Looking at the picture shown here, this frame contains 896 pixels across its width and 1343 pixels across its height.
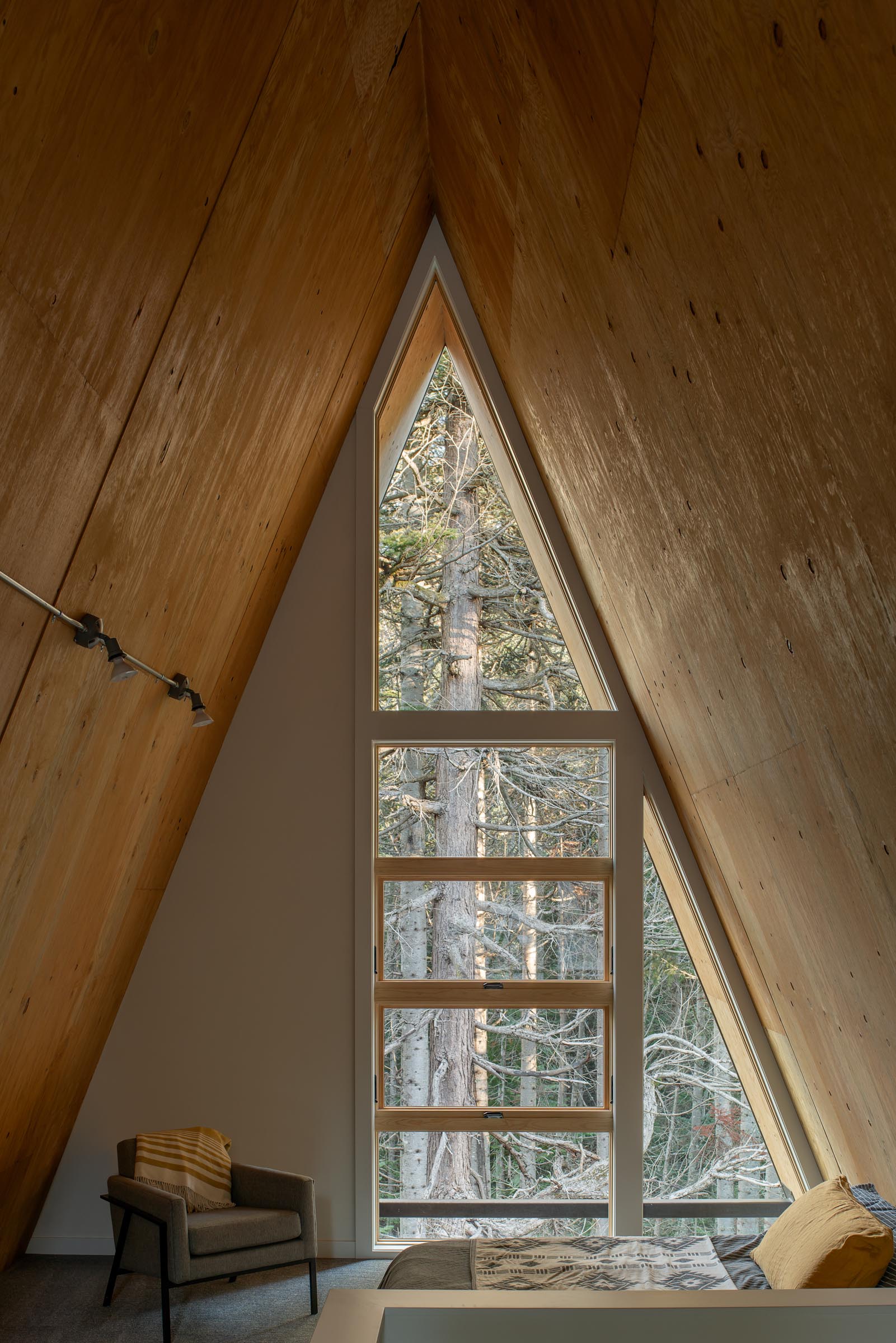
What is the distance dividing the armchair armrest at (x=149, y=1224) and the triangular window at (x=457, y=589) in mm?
2199

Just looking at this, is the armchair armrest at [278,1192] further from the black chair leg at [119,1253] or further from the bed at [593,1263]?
the bed at [593,1263]

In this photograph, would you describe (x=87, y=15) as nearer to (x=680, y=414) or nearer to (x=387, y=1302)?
(x=680, y=414)

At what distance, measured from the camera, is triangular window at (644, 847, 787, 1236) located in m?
4.59

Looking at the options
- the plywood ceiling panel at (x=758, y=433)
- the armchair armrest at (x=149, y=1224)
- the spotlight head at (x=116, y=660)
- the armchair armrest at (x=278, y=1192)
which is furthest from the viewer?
the armchair armrest at (x=278, y=1192)

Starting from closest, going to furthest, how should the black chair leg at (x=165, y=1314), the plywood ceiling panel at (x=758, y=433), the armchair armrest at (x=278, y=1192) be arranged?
the plywood ceiling panel at (x=758, y=433) → the black chair leg at (x=165, y=1314) → the armchair armrest at (x=278, y=1192)

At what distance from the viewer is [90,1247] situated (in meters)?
4.50

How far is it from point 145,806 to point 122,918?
0.63 metres

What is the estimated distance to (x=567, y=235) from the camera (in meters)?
2.54

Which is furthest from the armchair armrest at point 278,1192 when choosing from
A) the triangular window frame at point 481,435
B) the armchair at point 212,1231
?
the triangular window frame at point 481,435

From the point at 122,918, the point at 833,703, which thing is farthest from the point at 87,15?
the point at 122,918

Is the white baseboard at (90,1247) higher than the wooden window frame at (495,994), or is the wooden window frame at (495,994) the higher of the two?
the wooden window frame at (495,994)

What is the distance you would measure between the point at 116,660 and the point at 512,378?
2.41 m

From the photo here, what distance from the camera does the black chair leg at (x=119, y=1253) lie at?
3.95 metres

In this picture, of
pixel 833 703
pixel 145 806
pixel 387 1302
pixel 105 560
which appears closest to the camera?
pixel 387 1302
